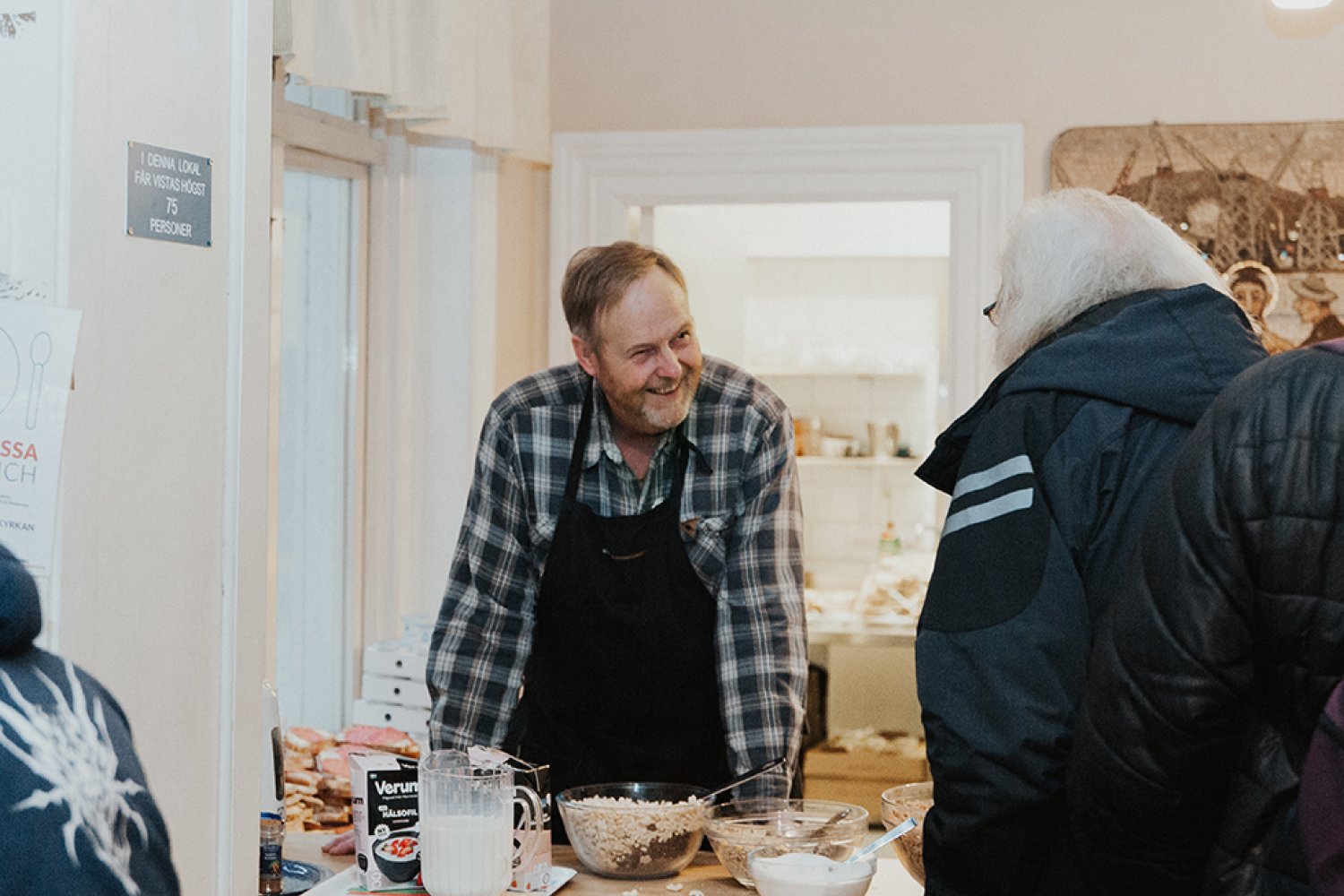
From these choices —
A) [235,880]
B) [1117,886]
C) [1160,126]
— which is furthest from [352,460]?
[1117,886]

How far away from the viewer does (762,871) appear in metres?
1.84

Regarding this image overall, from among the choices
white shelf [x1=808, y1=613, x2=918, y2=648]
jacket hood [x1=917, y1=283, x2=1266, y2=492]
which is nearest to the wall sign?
jacket hood [x1=917, y1=283, x2=1266, y2=492]

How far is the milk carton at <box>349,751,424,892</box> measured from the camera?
6.38 ft

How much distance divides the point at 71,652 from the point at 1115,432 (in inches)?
43.3

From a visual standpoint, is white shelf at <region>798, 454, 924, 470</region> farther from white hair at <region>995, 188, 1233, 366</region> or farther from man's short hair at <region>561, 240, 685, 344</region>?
white hair at <region>995, 188, 1233, 366</region>

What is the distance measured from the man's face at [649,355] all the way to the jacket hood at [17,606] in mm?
1263

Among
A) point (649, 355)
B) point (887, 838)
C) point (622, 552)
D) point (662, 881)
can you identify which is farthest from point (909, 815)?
point (649, 355)

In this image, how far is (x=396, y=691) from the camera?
3205 millimetres

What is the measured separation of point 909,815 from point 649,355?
36.8 inches

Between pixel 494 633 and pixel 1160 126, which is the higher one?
pixel 1160 126

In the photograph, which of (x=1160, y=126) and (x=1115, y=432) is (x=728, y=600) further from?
(x=1160, y=126)

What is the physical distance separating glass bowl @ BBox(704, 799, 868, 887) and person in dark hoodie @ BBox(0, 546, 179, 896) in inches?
29.9

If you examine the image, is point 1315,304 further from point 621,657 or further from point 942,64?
point 621,657

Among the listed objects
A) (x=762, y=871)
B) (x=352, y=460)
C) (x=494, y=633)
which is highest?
(x=352, y=460)
